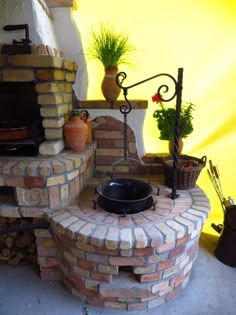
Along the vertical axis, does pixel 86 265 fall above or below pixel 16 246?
above

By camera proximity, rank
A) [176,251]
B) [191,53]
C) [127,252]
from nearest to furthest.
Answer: [127,252] < [176,251] < [191,53]

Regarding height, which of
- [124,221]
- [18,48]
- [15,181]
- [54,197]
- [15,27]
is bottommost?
[124,221]

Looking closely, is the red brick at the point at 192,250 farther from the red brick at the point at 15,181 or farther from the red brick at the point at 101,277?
the red brick at the point at 15,181

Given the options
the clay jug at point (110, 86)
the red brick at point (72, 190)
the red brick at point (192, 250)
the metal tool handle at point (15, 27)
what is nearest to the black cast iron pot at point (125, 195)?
the red brick at point (72, 190)

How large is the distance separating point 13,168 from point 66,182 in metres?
0.31

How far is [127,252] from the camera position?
134 centimetres

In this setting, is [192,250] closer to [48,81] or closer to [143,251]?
[143,251]

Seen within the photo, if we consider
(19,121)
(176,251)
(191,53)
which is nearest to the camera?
(176,251)

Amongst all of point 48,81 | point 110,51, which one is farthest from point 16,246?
point 110,51

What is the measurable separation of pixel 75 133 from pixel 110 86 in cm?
46

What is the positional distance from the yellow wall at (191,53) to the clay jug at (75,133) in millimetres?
455

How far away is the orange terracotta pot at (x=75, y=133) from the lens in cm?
167

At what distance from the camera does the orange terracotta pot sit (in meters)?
1.67

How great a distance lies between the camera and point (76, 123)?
1.68 metres
